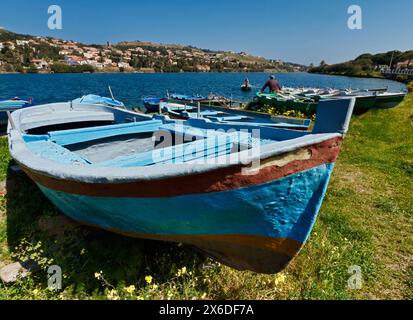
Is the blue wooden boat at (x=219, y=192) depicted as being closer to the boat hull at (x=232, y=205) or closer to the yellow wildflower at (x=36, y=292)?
the boat hull at (x=232, y=205)

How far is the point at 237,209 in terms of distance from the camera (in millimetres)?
2461

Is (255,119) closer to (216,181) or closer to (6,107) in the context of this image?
(216,181)

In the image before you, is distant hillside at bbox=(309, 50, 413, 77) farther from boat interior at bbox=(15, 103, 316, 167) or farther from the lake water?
boat interior at bbox=(15, 103, 316, 167)

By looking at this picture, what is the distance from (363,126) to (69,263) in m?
12.8

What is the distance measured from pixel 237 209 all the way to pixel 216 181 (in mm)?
401

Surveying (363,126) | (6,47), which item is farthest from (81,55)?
(363,126)

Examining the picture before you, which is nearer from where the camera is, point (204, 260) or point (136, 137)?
point (204, 260)

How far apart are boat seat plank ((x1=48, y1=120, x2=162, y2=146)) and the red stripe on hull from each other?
2.40m

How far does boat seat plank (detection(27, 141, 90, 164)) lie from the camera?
10.8 ft

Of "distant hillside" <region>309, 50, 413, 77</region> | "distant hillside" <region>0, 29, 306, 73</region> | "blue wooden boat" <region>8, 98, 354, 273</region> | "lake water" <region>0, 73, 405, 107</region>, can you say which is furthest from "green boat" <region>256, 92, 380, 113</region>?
"distant hillside" <region>0, 29, 306, 73</region>

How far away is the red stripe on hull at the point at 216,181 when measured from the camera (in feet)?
7.34

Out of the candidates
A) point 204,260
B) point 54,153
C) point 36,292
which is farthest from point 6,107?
point 204,260

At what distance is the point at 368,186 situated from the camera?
6.29 metres
